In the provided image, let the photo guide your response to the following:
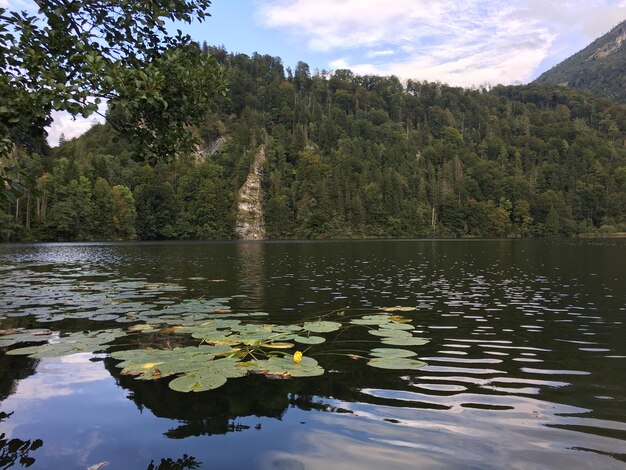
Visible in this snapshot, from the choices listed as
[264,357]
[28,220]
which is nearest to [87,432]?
[264,357]

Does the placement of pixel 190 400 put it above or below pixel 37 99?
below

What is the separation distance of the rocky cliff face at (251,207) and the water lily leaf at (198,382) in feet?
492

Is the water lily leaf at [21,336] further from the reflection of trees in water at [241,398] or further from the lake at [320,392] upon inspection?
the reflection of trees in water at [241,398]

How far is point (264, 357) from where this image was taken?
9773 millimetres

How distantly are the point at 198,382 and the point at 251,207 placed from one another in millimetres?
162961

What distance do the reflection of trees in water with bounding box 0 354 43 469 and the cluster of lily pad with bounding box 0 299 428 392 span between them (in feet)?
0.91

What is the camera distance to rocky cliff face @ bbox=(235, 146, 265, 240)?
159488 millimetres

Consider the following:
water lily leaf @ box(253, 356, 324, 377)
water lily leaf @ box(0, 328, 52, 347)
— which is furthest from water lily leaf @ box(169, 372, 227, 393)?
water lily leaf @ box(0, 328, 52, 347)

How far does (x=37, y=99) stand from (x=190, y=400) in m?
5.73

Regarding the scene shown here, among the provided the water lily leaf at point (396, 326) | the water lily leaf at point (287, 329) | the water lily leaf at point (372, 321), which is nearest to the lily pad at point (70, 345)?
the water lily leaf at point (287, 329)

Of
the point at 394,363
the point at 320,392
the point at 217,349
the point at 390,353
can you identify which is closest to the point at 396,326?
the point at 390,353

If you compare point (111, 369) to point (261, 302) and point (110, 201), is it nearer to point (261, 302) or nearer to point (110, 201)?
point (261, 302)

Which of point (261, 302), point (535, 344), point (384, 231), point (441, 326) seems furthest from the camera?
point (384, 231)

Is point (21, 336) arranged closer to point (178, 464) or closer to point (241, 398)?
point (241, 398)
